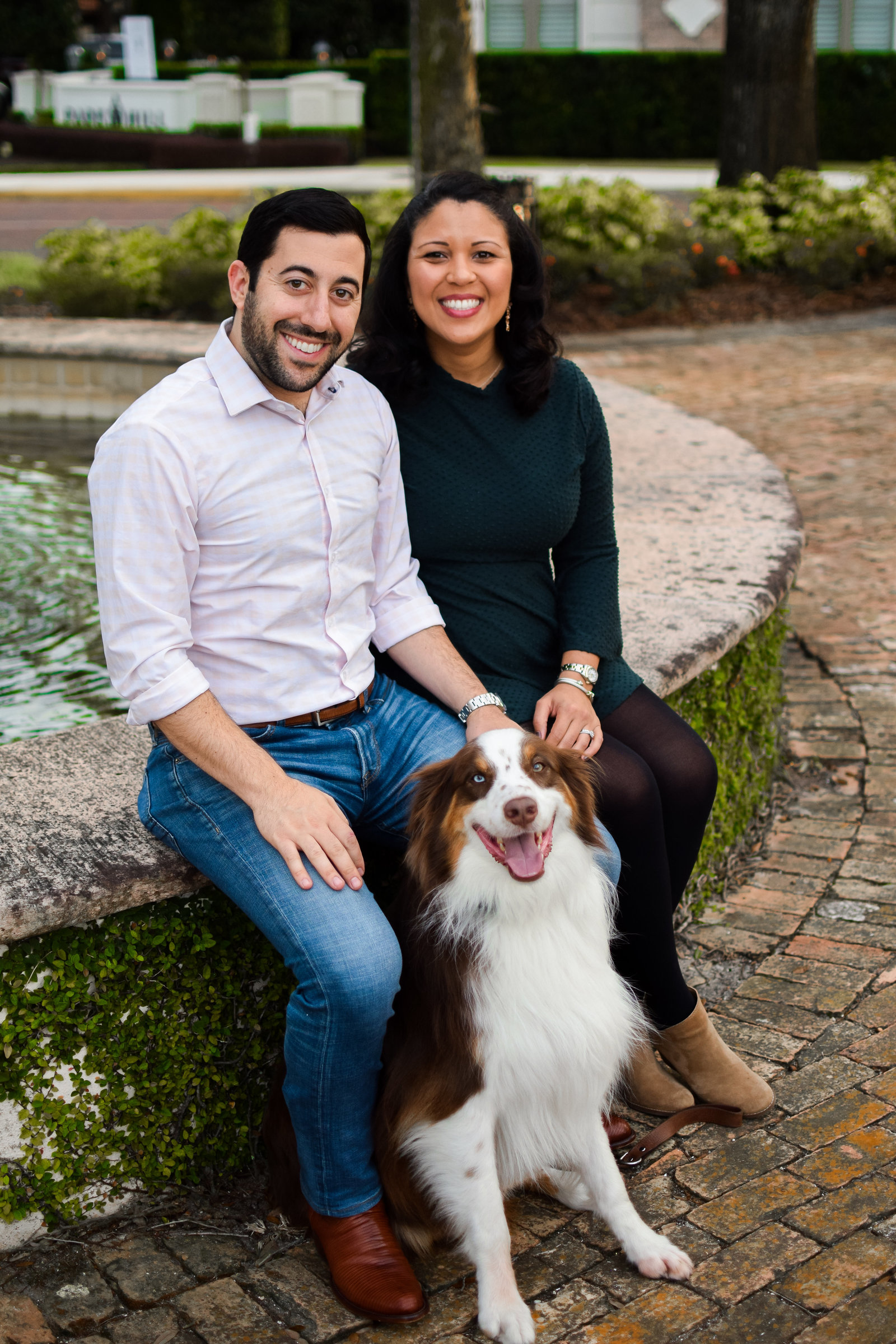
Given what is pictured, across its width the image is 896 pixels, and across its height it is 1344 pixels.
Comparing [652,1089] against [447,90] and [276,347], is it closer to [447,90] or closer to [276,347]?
[276,347]

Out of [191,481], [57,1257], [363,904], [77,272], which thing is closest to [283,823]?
[363,904]

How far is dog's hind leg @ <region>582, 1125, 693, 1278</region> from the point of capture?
2.32 m

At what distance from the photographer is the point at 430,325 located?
293cm

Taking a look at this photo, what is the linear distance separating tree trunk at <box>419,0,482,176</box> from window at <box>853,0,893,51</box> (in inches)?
A: 941

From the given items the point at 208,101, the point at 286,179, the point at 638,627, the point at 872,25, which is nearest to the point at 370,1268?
the point at 638,627

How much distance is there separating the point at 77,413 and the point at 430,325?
17.8 feet

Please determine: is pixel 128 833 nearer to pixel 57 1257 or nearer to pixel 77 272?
pixel 57 1257

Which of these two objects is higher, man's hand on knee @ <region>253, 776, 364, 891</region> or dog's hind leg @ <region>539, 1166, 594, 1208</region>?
man's hand on knee @ <region>253, 776, 364, 891</region>

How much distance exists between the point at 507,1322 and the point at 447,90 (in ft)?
38.0

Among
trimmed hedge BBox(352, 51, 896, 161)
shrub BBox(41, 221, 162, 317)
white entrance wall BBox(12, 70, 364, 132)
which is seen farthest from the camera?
white entrance wall BBox(12, 70, 364, 132)

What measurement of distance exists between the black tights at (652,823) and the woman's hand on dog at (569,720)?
4 cm

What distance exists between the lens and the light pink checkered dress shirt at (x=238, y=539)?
2283mm

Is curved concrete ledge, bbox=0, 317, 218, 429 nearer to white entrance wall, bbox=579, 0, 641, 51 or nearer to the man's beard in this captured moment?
the man's beard

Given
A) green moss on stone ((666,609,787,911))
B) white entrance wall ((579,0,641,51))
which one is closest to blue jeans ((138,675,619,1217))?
green moss on stone ((666,609,787,911))
